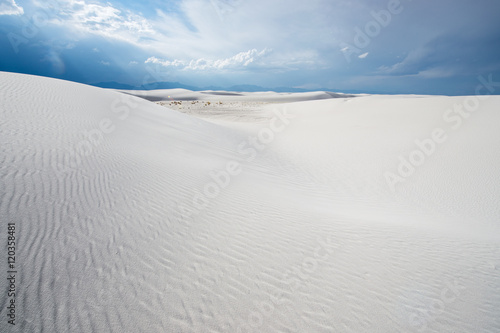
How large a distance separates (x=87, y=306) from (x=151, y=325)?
0.59 meters

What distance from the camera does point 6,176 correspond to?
3016 mm

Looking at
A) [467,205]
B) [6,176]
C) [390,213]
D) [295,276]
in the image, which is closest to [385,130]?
[467,205]

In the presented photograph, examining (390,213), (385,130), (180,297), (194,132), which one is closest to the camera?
(180,297)

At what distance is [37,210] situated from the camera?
268 cm

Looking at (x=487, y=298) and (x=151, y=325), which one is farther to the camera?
(x=487, y=298)

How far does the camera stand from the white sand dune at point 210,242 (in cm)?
208

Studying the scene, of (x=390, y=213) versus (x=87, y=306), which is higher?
(x=390, y=213)

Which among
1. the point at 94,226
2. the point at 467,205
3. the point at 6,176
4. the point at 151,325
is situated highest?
the point at 467,205

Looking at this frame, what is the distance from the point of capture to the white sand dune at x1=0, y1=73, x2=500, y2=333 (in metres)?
2.08

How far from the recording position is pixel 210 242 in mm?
3021

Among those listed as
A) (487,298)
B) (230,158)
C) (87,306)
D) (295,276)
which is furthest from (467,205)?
(87,306)

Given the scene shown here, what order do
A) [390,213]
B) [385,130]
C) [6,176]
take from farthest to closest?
[385,130] → [390,213] → [6,176]

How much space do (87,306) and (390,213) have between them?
5970mm

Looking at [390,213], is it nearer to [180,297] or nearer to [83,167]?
[180,297]
